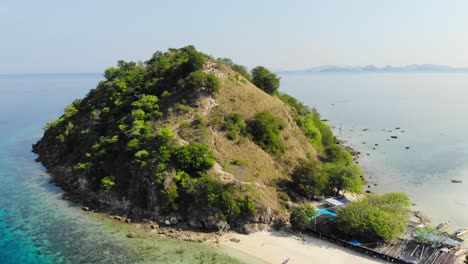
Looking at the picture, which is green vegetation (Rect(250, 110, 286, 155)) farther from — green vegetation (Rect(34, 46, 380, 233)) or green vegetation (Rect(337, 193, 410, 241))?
green vegetation (Rect(337, 193, 410, 241))

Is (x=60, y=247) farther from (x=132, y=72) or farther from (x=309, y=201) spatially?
(x=132, y=72)

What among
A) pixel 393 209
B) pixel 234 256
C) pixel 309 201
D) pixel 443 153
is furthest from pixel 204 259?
pixel 443 153

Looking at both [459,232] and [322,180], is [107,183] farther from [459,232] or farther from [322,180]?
[459,232]

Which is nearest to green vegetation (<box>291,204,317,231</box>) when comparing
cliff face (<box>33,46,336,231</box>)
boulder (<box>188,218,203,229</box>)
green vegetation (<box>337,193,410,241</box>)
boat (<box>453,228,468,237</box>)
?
cliff face (<box>33,46,336,231</box>)

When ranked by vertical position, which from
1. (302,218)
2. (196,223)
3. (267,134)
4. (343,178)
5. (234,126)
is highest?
(234,126)

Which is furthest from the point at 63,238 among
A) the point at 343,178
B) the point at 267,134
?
the point at 343,178
